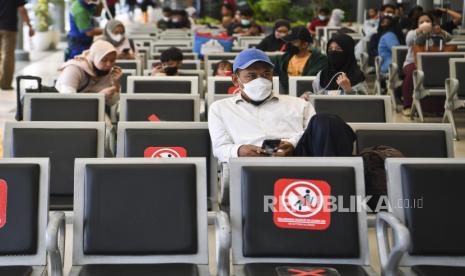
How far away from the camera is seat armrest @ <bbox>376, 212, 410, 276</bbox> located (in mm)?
3119

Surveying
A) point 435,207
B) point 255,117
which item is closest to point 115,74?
point 255,117

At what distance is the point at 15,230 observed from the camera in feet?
11.1

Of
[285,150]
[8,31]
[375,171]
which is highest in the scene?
[8,31]

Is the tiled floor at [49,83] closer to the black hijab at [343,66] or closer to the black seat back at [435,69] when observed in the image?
the black seat back at [435,69]

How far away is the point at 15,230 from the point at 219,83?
360 centimetres

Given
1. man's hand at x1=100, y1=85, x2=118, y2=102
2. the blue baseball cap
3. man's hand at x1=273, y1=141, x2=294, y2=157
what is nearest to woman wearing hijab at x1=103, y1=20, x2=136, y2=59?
man's hand at x1=100, y1=85, x2=118, y2=102

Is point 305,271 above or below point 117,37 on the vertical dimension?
below

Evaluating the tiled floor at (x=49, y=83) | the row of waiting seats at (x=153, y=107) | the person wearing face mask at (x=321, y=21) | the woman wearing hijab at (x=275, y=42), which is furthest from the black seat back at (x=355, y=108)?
the person wearing face mask at (x=321, y=21)

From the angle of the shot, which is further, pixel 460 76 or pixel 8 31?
pixel 8 31

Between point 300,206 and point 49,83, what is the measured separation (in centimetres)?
1119

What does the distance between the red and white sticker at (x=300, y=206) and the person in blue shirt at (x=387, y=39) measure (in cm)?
899

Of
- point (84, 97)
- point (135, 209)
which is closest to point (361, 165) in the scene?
point (135, 209)

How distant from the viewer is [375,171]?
423cm

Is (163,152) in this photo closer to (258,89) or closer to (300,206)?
(258,89)
